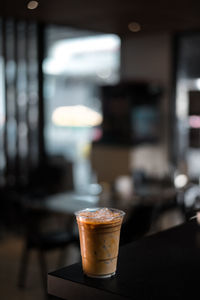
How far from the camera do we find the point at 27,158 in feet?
20.7

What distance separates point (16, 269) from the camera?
4.95m

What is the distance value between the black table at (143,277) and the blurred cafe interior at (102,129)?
1.20 meters

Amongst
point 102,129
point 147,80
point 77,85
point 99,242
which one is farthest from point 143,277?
A: point 77,85

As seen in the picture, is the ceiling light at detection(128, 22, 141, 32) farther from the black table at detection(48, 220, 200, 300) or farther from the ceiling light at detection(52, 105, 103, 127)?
the ceiling light at detection(52, 105, 103, 127)

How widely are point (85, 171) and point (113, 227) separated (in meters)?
10.2

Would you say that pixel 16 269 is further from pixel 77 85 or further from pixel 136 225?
pixel 77 85

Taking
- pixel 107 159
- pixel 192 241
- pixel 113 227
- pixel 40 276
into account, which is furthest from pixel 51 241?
pixel 107 159

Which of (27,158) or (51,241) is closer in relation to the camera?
A: (51,241)

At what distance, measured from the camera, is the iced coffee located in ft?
5.45

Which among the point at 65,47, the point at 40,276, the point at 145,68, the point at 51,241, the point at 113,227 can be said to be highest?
the point at 65,47

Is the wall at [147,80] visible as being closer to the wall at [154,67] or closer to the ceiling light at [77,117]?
the wall at [154,67]

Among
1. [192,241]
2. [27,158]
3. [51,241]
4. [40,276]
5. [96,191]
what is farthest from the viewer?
[27,158]

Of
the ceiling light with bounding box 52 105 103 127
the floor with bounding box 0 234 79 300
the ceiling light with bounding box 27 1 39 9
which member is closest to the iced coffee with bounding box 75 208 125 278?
the ceiling light with bounding box 27 1 39 9

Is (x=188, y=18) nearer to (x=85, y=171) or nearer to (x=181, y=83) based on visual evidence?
(x=181, y=83)
